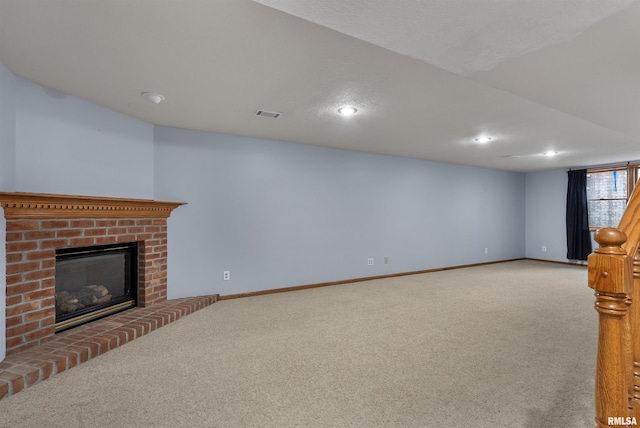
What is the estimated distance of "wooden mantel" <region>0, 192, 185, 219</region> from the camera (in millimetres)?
2344

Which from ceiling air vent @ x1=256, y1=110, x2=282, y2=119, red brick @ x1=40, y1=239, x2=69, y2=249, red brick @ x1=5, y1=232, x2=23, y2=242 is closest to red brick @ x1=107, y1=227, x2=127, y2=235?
red brick @ x1=40, y1=239, x2=69, y2=249

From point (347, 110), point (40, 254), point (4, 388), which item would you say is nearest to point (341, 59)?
point (347, 110)

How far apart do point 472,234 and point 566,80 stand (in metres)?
5.22

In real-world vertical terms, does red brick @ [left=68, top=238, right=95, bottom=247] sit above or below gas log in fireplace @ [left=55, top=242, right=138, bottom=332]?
above

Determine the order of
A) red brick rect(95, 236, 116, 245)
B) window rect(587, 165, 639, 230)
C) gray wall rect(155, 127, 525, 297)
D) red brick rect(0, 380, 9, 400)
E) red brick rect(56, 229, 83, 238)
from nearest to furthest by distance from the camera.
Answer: red brick rect(0, 380, 9, 400)
red brick rect(56, 229, 83, 238)
red brick rect(95, 236, 116, 245)
gray wall rect(155, 127, 525, 297)
window rect(587, 165, 639, 230)

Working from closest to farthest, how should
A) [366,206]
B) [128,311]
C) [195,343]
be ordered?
[195,343] → [128,311] → [366,206]

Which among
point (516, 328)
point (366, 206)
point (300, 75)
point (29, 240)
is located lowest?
point (516, 328)

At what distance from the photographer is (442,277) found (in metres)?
5.71

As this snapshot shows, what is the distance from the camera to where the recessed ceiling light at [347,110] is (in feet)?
10.5

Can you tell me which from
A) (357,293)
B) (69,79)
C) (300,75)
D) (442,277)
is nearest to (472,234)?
(442,277)

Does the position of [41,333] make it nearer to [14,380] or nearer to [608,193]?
[14,380]

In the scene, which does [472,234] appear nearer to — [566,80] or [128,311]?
[566,80]

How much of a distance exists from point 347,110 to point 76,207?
2.60 metres

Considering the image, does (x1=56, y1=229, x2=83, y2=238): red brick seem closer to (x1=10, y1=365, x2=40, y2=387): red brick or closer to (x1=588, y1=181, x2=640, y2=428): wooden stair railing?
(x1=10, y1=365, x2=40, y2=387): red brick
